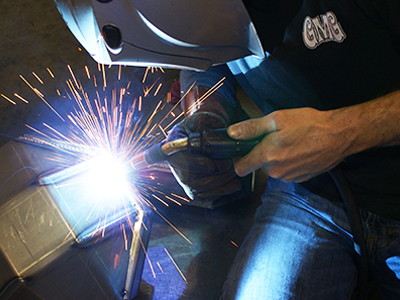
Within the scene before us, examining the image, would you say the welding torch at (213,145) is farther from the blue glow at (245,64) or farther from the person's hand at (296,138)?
the blue glow at (245,64)

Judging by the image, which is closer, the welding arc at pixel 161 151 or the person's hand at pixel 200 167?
the welding arc at pixel 161 151

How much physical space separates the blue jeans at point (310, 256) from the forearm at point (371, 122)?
1.20 feet

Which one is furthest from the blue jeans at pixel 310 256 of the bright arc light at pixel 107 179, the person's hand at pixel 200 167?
the bright arc light at pixel 107 179

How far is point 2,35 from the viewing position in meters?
1.75

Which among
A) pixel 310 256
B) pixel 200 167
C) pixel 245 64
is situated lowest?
pixel 310 256

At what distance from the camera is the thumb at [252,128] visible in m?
0.87

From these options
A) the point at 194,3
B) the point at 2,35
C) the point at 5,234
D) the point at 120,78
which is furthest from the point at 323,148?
the point at 2,35

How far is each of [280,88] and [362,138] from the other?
1.33 ft

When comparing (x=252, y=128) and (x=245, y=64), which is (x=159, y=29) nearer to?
(x=252, y=128)

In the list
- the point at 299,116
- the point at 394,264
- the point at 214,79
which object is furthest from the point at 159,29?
the point at 394,264

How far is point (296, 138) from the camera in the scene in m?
0.86

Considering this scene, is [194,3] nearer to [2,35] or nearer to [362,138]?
[362,138]

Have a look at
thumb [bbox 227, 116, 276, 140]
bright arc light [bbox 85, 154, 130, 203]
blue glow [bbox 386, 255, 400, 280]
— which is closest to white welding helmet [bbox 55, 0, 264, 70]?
thumb [bbox 227, 116, 276, 140]

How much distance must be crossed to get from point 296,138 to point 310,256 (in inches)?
21.1
